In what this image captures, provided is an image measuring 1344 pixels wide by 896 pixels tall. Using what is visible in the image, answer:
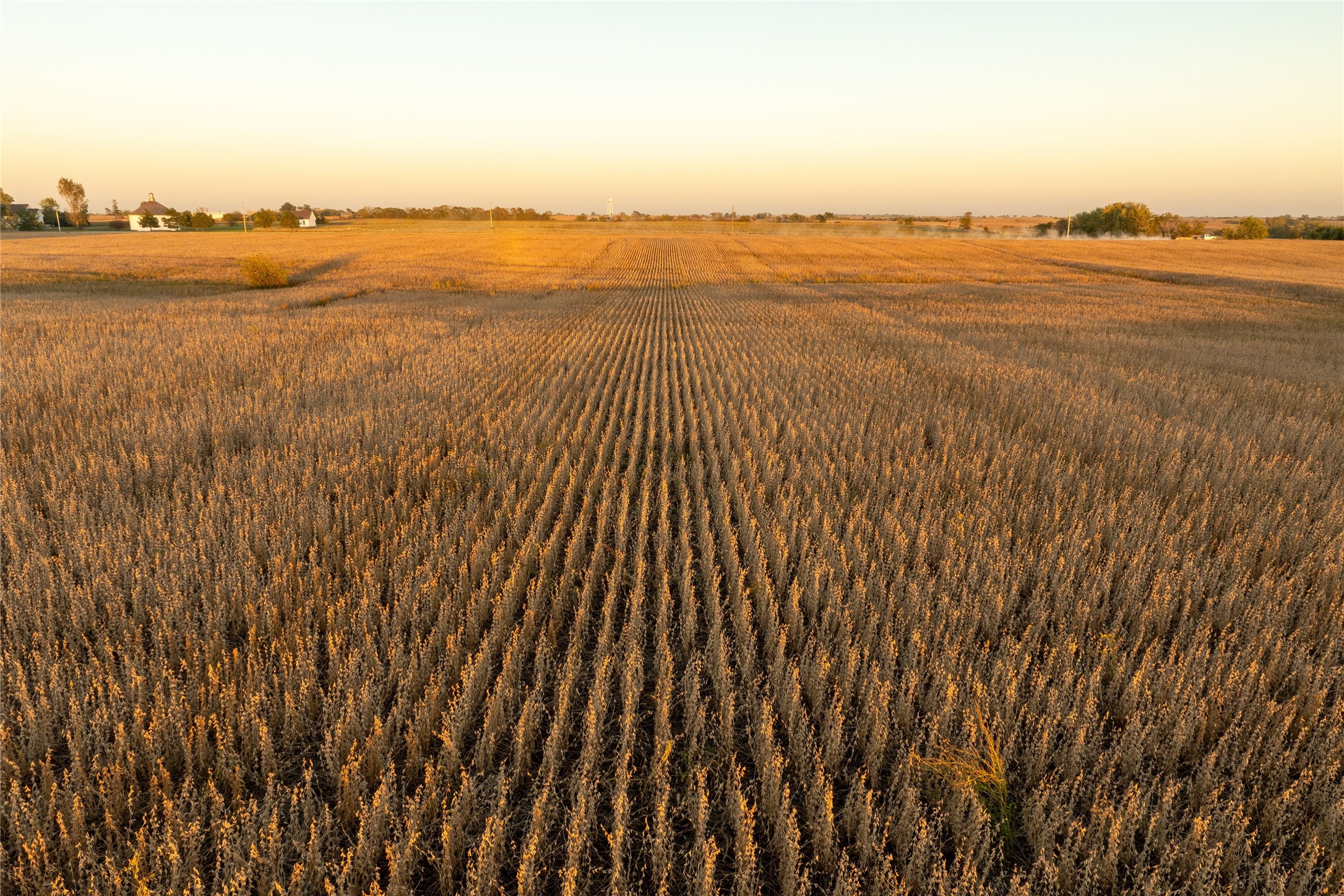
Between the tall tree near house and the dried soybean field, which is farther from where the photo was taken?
the tall tree near house

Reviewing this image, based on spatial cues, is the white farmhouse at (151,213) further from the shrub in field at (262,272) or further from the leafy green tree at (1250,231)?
the leafy green tree at (1250,231)

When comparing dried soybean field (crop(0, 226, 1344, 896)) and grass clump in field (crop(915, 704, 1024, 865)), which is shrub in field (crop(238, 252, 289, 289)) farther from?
grass clump in field (crop(915, 704, 1024, 865))

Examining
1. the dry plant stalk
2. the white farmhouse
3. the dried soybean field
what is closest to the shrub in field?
the dried soybean field

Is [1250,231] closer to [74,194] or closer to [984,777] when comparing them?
[984,777]

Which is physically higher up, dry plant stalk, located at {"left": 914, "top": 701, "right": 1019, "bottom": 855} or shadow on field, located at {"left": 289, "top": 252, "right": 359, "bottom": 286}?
shadow on field, located at {"left": 289, "top": 252, "right": 359, "bottom": 286}

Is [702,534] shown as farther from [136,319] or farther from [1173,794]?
[136,319]

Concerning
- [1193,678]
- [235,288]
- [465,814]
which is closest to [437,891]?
[465,814]

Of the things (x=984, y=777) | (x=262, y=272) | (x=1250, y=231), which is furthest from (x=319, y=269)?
(x=1250, y=231)

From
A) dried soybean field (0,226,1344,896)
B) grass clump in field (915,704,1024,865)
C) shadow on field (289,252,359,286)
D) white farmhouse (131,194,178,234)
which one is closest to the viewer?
dried soybean field (0,226,1344,896)
